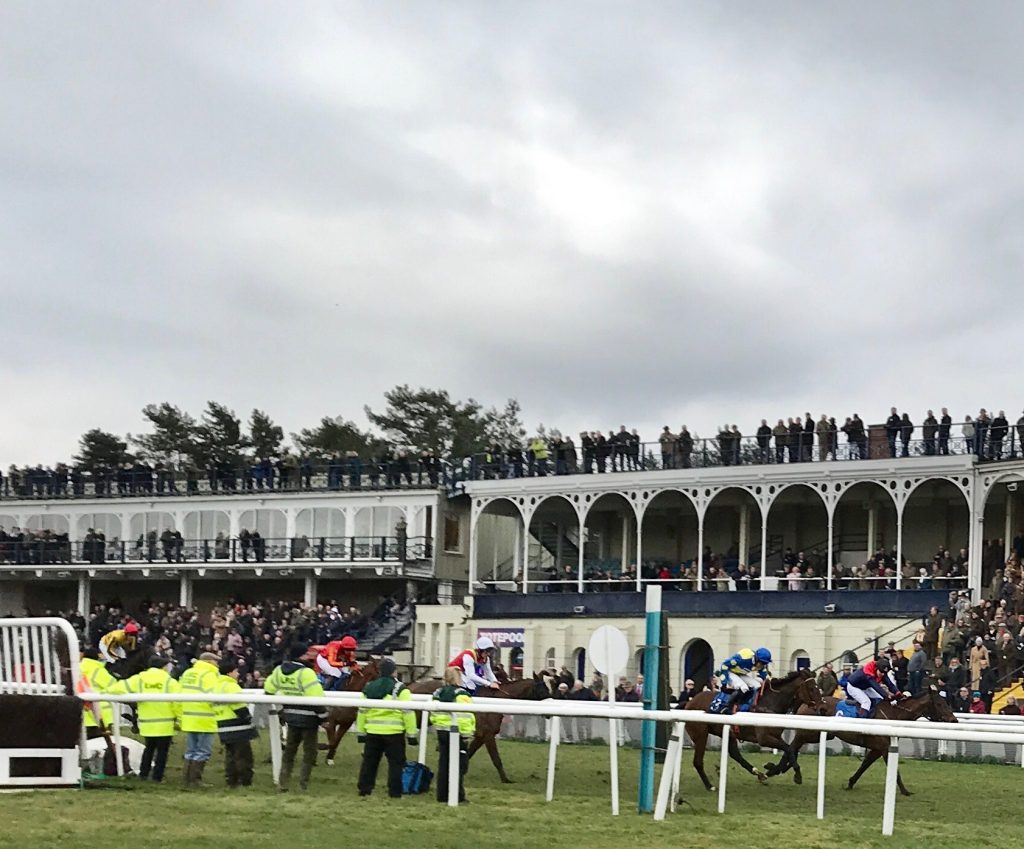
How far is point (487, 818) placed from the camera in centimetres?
1238

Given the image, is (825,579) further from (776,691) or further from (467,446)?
(467,446)

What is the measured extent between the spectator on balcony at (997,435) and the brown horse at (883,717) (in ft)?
52.6

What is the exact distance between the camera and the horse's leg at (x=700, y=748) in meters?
15.9

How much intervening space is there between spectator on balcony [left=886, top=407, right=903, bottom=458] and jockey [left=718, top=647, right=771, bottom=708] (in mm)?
18479

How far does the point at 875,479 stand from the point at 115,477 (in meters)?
22.8

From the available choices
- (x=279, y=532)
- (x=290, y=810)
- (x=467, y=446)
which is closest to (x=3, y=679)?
(x=290, y=810)

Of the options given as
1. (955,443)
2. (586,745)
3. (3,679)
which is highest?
(955,443)

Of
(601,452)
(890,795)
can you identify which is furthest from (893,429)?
(890,795)

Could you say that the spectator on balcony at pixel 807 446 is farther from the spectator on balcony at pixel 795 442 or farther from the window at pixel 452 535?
the window at pixel 452 535

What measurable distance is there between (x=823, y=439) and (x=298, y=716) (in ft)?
74.9

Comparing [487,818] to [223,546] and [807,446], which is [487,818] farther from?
[223,546]

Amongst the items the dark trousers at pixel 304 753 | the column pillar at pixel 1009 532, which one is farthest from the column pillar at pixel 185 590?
the dark trousers at pixel 304 753

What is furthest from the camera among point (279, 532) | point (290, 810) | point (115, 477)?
point (115, 477)

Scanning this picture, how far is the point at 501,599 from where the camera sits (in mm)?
38781
